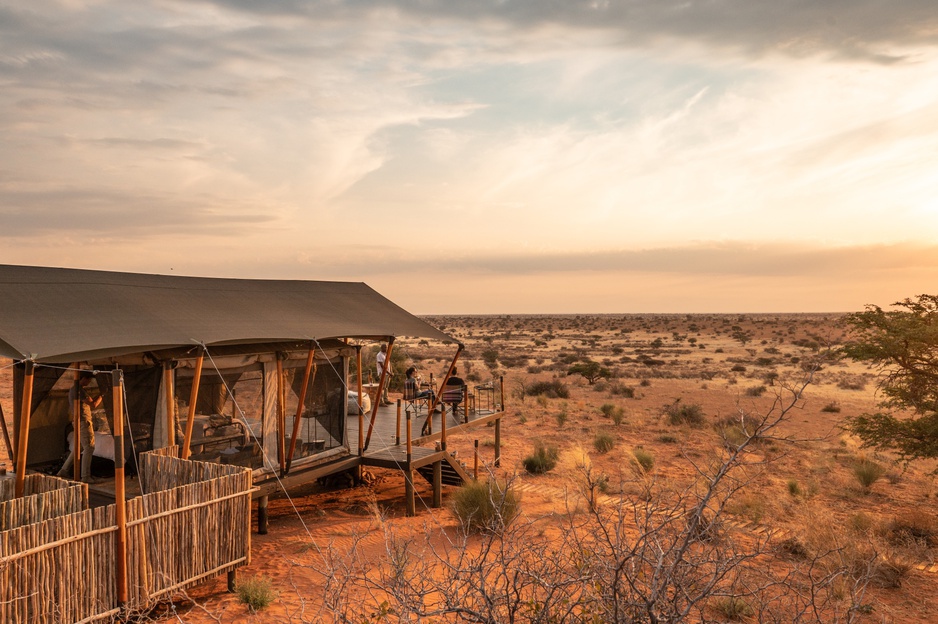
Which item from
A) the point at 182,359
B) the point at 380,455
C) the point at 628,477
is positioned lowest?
the point at 628,477

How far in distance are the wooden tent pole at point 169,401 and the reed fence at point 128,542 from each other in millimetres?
646

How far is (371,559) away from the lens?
30.6 feet

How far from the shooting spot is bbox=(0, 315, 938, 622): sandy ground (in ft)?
27.7

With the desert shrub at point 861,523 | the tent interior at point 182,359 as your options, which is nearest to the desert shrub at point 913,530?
the desert shrub at point 861,523

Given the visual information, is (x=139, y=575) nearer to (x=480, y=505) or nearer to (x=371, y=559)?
(x=371, y=559)

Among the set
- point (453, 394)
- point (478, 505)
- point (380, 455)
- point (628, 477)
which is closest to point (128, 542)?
point (478, 505)

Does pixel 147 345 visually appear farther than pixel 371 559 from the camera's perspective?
No

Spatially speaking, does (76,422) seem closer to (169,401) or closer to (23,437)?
(169,401)

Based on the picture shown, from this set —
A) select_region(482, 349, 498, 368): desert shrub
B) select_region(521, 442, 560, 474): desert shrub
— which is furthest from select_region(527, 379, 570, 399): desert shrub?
select_region(521, 442, 560, 474): desert shrub

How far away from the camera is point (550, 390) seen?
28.8 metres

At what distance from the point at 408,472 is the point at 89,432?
5208 millimetres

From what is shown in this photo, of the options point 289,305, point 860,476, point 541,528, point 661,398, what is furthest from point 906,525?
point 661,398

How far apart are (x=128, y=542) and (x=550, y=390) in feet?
75.5

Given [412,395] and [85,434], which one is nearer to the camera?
[85,434]
